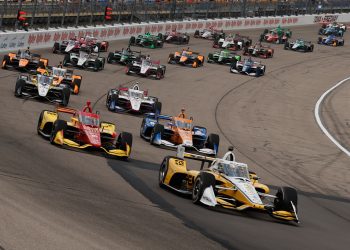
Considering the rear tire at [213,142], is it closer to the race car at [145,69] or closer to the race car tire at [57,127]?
the race car tire at [57,127]

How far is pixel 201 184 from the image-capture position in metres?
19.7

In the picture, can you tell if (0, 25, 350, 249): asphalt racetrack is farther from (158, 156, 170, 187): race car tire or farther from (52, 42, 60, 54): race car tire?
(52, 42, 60, 54): race car tire

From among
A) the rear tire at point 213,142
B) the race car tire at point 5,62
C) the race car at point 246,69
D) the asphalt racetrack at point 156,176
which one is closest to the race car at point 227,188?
the asphalt racetrack at point 156,176

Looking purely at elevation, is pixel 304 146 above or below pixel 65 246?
below

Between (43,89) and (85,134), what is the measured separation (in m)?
9.02

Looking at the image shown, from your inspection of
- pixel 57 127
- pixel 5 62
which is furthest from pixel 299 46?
pixel 57 127

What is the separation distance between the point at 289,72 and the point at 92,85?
66.8 ft

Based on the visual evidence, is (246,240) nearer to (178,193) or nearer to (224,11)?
(178,193)

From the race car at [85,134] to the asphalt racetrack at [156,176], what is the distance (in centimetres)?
36

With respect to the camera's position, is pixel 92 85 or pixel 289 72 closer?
pixel 92 85

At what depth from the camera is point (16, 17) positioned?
52.9 metres

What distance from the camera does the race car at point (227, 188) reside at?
776 inches

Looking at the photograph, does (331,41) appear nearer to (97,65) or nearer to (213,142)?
(97,65)

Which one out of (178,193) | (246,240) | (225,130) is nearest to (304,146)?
(225,130)
